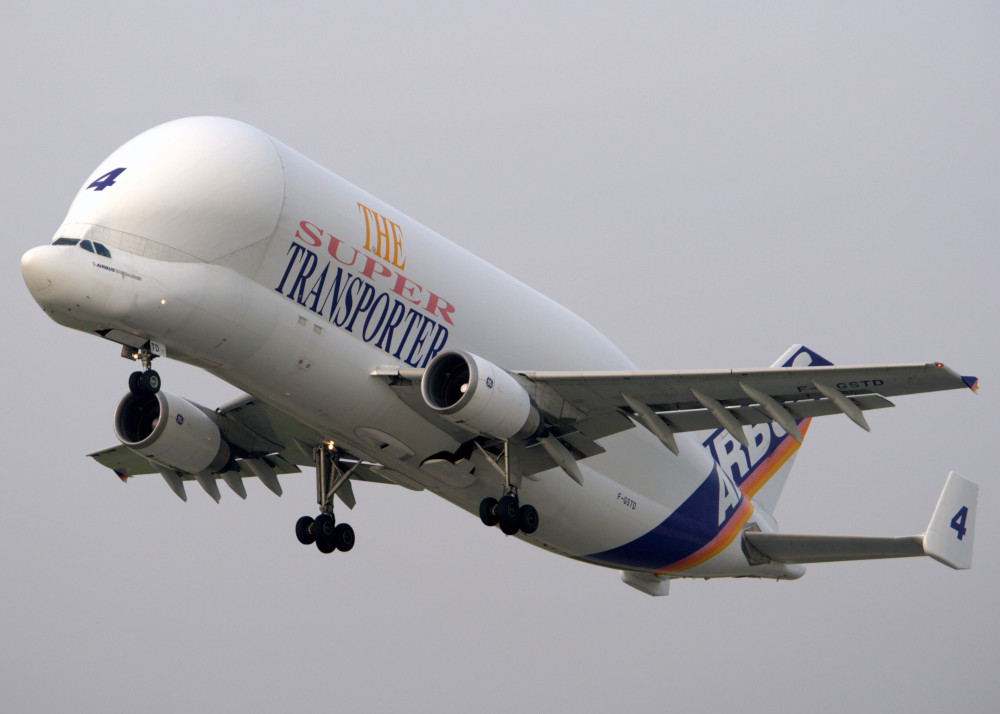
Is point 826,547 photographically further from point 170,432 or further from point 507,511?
point 170,432

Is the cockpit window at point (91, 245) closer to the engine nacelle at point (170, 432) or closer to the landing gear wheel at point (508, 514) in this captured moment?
the engine nacelle at point (170, 432)

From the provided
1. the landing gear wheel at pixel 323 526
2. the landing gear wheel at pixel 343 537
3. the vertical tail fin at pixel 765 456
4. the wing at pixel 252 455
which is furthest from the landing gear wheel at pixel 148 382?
the vertical tail fin at pixel 765 456

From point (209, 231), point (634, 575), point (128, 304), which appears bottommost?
point (634, 575)

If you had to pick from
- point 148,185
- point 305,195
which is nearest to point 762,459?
point 305,195

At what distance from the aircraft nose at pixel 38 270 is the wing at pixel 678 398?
628cm

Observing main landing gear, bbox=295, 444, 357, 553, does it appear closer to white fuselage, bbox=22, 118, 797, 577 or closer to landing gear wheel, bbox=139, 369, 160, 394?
white fuselage, bbox=22, 118, 797, 577

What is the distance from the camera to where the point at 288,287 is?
2466cm

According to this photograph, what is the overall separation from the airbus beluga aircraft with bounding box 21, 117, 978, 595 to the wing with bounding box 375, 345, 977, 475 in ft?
0.16

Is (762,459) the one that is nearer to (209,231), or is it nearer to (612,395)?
(612,395)

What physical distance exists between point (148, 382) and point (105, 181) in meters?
3.72

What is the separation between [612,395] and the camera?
26875 millimetres

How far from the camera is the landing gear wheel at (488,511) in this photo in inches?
1089

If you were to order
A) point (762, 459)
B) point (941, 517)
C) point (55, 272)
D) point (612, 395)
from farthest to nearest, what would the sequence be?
point (762, 459)
point (941, 517)
point (612, 395)
point (55, 272)

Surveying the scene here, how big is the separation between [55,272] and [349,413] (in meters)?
6.06
